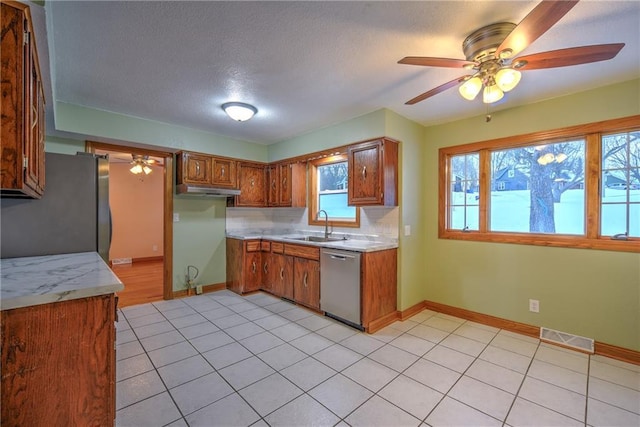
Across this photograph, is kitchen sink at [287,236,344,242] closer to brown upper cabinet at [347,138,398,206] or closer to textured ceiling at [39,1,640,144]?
brown upper cabinet at [347,138,398,206]

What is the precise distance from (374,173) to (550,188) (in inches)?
69.9

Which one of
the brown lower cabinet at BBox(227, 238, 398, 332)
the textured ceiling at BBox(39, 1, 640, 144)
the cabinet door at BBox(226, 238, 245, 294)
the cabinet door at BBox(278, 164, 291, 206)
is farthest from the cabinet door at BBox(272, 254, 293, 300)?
the textured ceiling at BBox(39, 1, 640, 144)

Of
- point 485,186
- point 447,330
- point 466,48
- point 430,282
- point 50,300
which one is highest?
point 466,48

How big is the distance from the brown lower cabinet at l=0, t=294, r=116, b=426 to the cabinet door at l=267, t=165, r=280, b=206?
3.41m

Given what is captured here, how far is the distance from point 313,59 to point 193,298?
3.55 m

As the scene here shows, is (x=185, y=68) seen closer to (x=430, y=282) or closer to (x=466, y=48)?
(x=466, y=48)

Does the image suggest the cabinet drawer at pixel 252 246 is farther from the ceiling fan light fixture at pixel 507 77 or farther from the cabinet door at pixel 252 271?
the ceiling fan light fixture at pixel 507 77

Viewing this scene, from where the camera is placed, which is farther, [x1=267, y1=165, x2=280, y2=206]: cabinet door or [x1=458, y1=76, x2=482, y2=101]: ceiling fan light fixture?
[x1=267, y1=165, x2=280, y2=206]: cabinet door

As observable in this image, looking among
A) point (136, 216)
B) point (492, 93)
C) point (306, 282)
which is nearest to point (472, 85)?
point (492, 93)

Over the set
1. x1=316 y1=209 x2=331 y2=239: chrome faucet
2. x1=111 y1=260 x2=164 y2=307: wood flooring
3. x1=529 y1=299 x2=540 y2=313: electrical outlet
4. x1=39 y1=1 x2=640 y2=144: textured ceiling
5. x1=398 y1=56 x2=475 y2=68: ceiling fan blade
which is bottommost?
x1=111 y1=260 x2=164 y2=307: wood flooring

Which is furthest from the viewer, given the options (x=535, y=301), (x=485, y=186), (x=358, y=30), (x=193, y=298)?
(x=193, y=298)

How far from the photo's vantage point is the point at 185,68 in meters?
2.23

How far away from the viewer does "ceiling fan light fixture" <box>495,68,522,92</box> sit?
5.63 ft

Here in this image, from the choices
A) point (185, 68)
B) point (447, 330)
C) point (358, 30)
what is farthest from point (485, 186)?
point (185, 68)
